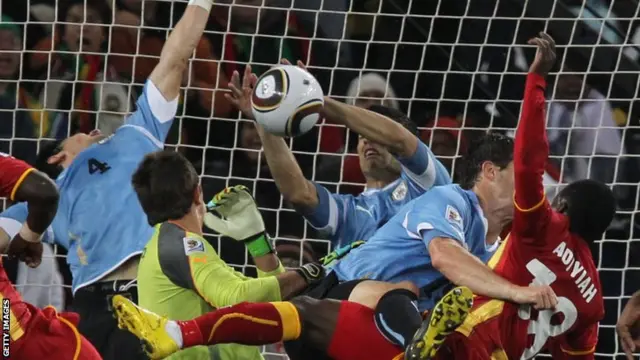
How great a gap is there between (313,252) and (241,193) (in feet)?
4.99

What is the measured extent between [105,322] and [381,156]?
49.9 inches

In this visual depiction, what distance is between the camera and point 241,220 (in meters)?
4.46

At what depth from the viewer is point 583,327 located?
14.5 ft

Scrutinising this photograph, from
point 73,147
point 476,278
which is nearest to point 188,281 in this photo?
point 476,278

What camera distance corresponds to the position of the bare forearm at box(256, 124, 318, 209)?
5039mm

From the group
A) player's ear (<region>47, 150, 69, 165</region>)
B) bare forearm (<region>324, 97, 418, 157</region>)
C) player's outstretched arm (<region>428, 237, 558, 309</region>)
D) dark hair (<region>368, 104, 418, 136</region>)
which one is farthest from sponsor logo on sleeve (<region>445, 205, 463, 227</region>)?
player's ear (<region>47, 150, 69, 165</region>)

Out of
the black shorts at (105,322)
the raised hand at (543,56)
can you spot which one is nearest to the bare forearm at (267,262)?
the black shorts at (105,322)

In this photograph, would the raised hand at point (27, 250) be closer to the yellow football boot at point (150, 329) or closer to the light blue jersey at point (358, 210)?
the yellow football boot at point (150, 329)

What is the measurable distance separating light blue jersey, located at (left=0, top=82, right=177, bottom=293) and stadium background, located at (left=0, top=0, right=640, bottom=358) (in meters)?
0.99

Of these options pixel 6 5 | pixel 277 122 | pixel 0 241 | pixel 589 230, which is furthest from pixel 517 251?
Answer: pixel 6 5

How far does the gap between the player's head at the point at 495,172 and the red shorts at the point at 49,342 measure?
148 cm

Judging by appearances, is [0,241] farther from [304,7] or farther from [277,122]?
[304,7]

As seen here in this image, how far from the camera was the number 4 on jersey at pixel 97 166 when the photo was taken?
489 centimetres

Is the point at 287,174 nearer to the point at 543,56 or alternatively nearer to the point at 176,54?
the point at 176,54
